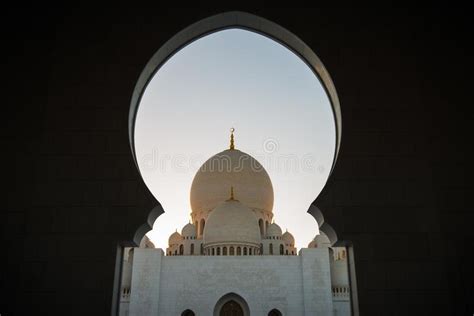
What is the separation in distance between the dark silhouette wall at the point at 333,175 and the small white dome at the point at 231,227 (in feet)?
52.3

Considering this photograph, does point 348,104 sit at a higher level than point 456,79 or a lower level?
lower

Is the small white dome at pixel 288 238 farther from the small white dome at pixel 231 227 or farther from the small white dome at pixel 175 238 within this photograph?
the small white dome at pixel 175 238

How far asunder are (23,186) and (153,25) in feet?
4.82

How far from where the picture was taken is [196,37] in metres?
3.36

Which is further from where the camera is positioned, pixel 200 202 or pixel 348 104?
pixel 200 202

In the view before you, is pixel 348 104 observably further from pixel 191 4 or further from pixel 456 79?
pixel 191 4

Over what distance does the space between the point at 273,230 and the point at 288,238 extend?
4.16ft

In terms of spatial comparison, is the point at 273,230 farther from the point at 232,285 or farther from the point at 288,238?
the point at 232,285

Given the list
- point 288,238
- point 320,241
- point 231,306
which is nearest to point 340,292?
point 320,241

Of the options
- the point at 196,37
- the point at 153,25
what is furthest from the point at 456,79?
the point at 153,25

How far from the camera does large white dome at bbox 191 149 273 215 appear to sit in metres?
22.3

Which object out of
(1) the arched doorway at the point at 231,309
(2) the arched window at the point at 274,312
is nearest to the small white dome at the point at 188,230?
(1) the arched doorway at the point at 231,309

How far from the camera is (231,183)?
2244 cm

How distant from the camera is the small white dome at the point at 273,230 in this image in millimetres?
21422
